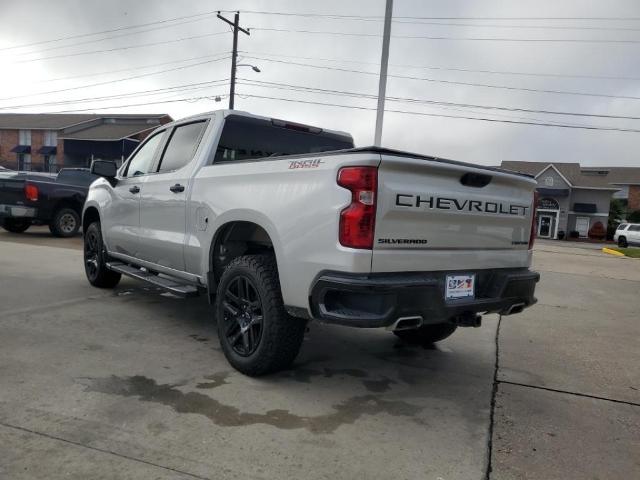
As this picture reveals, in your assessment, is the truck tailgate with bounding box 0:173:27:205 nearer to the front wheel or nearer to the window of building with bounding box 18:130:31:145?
the front wheel

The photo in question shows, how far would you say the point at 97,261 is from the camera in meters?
6.76

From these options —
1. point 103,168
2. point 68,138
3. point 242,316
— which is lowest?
point 242,316

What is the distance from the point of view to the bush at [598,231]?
44969 mm

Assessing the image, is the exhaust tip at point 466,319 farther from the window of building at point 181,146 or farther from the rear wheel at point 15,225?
the rear wheel at point 15,225

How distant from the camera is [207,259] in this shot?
432 centimetres

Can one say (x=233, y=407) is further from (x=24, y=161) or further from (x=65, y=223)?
(x=24, y=161)

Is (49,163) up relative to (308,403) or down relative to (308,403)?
up

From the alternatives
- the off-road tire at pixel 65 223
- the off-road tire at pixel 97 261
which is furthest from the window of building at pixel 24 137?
the off-road tire at pixel 97 261

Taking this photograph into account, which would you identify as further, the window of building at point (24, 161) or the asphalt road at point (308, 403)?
the window of building at point (24, 161)

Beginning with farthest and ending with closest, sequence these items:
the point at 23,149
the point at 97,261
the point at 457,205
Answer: the point at 23,149
the point at 97,261
the point at 457,205

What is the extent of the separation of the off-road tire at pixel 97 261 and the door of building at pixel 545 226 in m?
45.5

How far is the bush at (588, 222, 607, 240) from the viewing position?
148 ft

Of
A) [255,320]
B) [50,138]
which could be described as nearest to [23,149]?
[50,138]

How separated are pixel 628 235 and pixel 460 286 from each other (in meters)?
34.5
